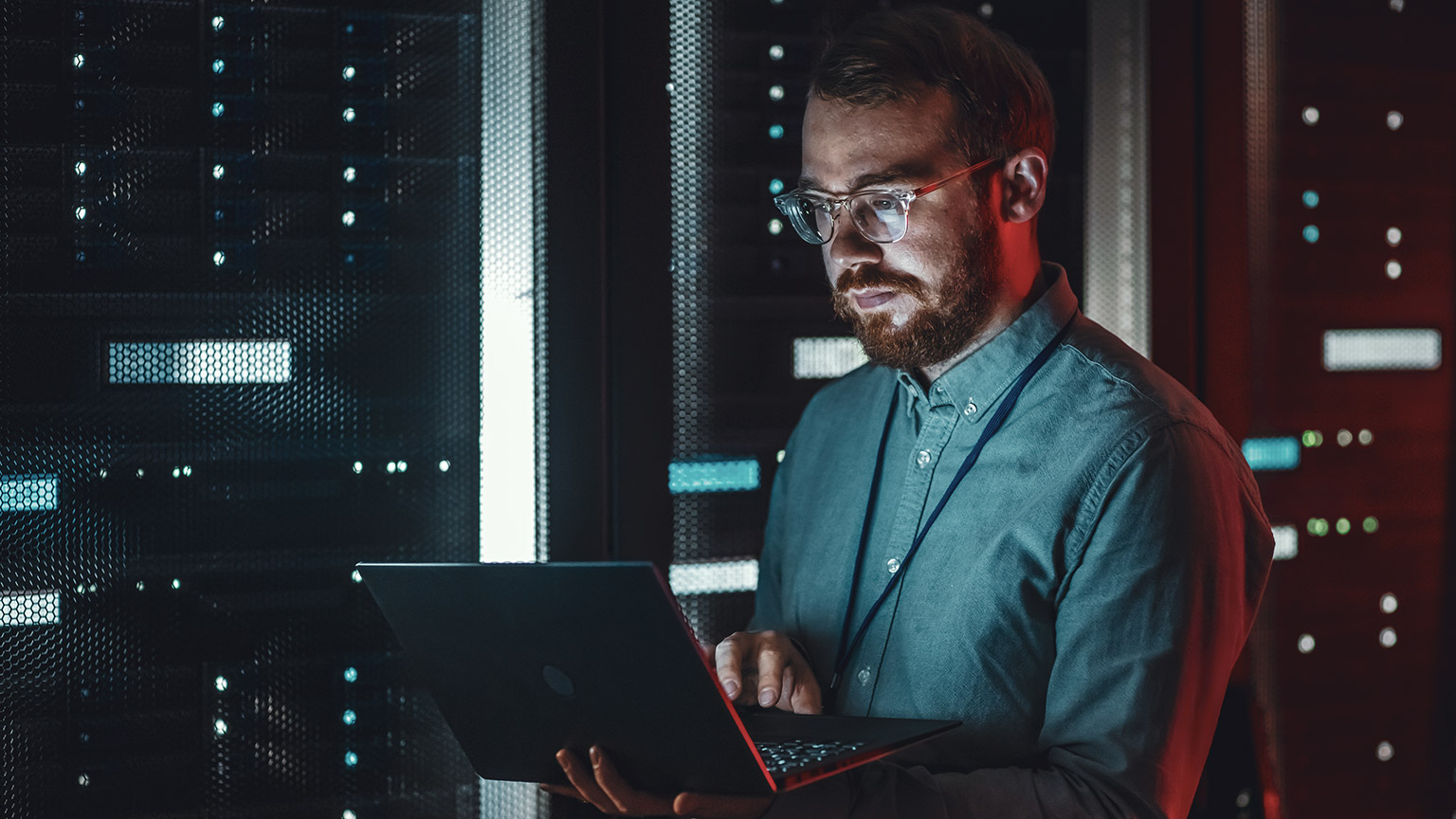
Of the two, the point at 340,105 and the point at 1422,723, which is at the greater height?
the point at 340,105

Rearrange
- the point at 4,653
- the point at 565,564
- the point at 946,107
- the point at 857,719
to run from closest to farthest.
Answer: the point at 565,564 < the point at 857,719 < the point at 946,107 < the point at 4,653

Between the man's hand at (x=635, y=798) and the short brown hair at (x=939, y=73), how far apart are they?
26.7 inches

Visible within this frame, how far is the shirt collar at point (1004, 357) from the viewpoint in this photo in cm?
110

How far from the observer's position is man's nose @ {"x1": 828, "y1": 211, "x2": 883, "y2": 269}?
3.68ft

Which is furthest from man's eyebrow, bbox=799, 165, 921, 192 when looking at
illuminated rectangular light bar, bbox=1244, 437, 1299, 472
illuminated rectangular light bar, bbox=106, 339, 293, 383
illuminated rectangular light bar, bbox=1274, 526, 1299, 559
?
illuminated rectangular light bar, bbox=1274, 526, 1299, 559

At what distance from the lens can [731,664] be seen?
3.64ft

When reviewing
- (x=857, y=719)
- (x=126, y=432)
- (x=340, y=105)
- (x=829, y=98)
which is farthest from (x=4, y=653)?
(x=829, y=98)

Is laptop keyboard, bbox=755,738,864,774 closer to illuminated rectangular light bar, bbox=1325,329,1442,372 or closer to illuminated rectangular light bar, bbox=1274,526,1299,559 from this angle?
illuminated rectangular light bar, bbox=1274,526,1299,559

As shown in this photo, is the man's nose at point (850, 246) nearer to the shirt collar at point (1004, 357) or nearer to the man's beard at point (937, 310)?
the man's beard at point (937, 310)

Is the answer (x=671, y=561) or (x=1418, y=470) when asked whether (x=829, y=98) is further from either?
(x=1418, y=470)

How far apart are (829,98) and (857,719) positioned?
0.64 metres

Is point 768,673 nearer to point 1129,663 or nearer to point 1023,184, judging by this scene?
point 1129,663

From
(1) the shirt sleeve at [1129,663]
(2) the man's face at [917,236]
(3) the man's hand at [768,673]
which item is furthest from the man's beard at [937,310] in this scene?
(3) the man's hand at [768,673]

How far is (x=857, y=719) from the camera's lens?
3.07 feet
